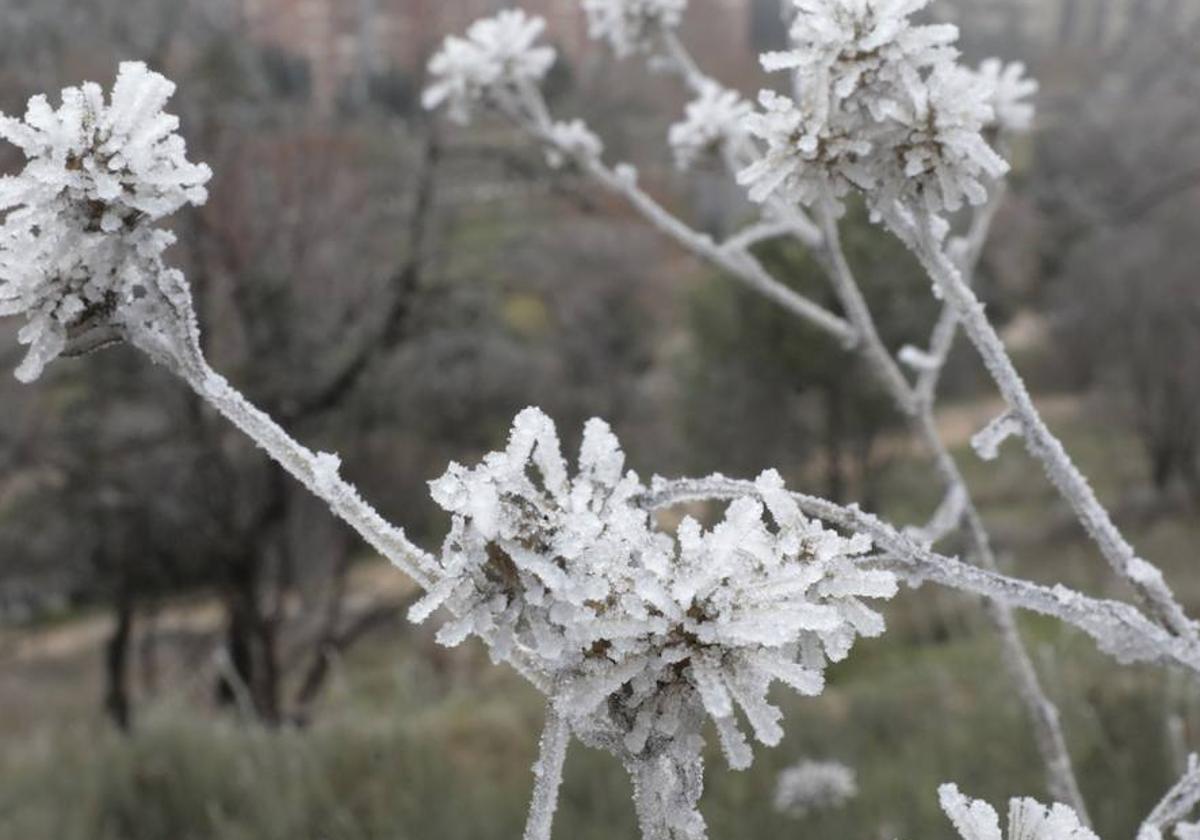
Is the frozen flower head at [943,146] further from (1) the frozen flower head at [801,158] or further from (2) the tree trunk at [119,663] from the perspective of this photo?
(2) the tree trunk at [119,663]

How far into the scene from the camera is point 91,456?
30.1 feet

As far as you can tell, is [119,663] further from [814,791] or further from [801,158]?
[801,158]

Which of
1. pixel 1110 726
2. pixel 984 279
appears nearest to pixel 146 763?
pixel 1110 726

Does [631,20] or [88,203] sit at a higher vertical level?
[631,20]

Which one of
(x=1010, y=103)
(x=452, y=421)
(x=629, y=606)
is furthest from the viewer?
(x=452, y=421)

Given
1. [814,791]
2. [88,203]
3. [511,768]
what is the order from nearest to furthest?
[88,203], [814,791], [511,768]

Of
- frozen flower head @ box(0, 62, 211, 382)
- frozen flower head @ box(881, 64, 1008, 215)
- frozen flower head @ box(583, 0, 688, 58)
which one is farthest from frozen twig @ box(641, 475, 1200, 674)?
frozen flower head @ box(583, 0, 688, 58)

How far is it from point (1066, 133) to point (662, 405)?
13107 mm

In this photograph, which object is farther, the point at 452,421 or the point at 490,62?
the point at 452,421

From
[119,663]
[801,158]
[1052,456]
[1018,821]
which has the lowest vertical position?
[1018,821]

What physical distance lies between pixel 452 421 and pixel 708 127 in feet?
57.8

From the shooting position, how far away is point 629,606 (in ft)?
2.84

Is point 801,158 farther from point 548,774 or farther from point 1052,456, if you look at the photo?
point 548,774

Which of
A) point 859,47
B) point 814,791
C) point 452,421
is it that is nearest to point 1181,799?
point 859,47
